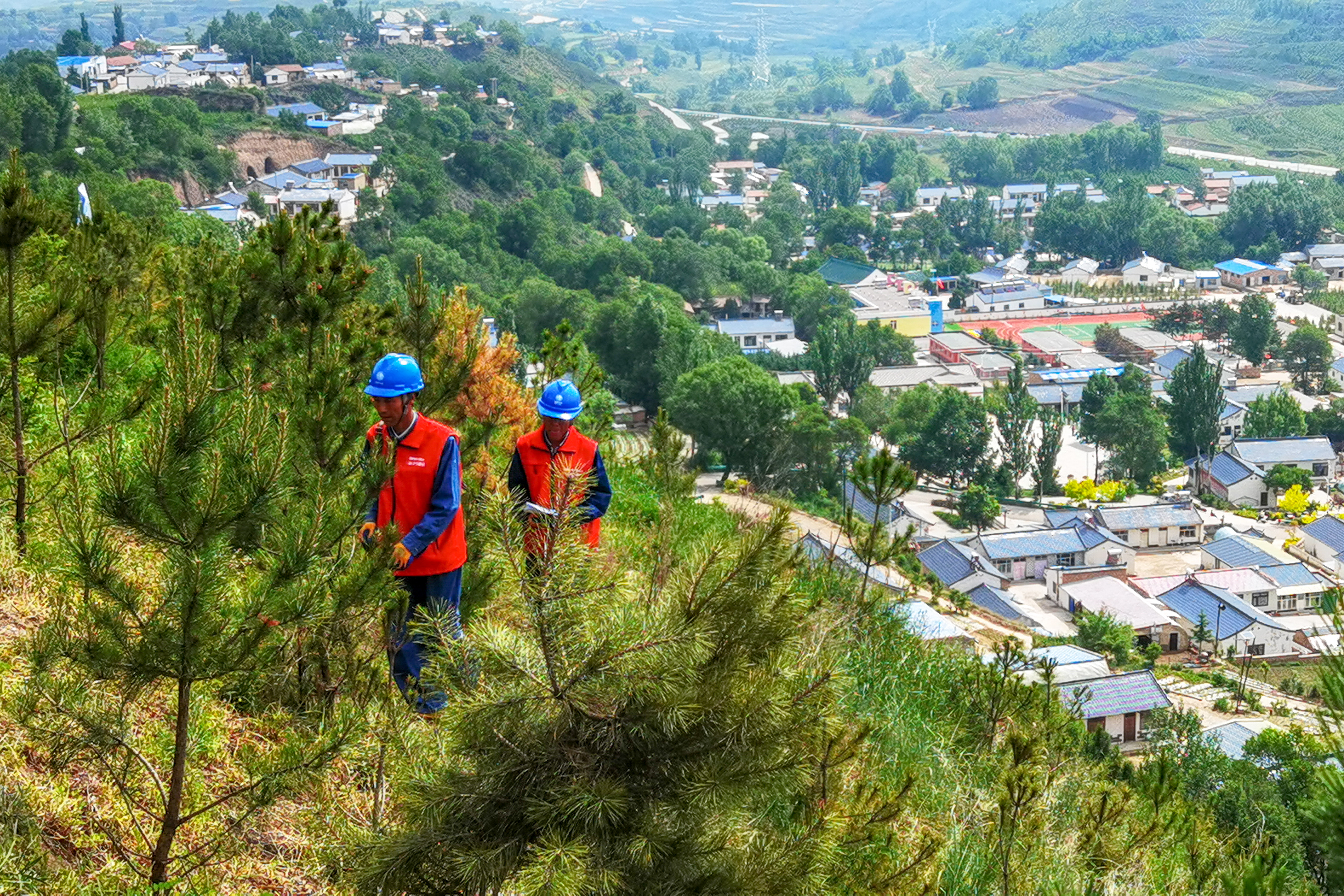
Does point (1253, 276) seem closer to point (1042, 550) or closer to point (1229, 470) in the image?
point (1229, 470)

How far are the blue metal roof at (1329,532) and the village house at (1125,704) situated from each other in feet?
22.5

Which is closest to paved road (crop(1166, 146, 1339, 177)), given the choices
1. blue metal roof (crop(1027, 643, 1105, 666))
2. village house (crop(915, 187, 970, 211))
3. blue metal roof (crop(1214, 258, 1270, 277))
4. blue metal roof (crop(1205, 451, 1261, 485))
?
village house (crop(915, 187, 970, 211))

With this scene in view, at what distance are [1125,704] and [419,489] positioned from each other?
8.77 meters

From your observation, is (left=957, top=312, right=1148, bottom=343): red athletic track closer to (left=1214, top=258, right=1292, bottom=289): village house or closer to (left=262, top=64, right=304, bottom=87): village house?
(left=1214, top=258, right=1292, bottom=289): village house

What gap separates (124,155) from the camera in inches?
891

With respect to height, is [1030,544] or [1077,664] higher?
[1077,664]

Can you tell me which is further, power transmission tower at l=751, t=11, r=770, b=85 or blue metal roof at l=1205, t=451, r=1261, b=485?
power transmission tower at l=751, t=11, r=770, b=85

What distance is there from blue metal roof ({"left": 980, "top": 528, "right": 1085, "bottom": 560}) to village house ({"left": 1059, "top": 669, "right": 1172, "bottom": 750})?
201 inches

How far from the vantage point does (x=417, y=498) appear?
232 centimetres

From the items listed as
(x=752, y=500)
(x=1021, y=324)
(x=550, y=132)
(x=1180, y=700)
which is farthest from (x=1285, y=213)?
(x=752, y=500)

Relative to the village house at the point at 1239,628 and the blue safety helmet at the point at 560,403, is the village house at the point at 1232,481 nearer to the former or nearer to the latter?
the village house at the point at 1239,628

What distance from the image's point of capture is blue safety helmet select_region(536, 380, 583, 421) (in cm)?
248

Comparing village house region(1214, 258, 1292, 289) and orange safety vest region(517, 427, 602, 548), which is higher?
orange safety vest region(517, 427, 602, 548)

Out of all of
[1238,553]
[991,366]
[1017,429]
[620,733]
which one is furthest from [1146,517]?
[620,733]
